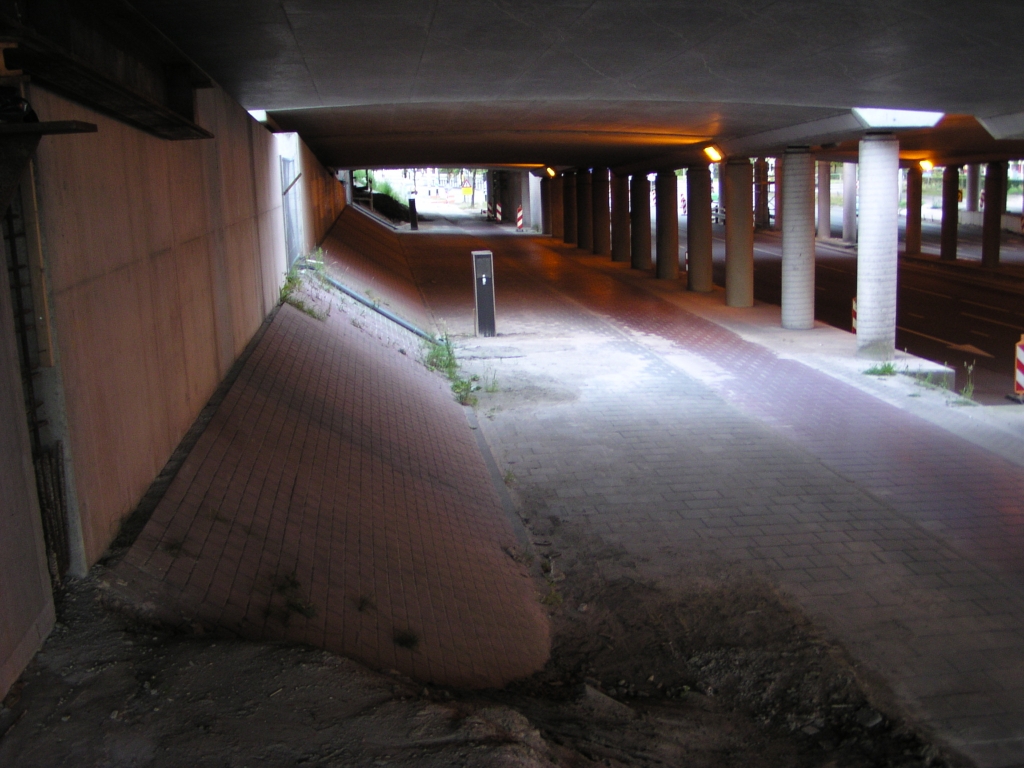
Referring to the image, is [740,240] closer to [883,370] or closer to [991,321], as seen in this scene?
[991,321]

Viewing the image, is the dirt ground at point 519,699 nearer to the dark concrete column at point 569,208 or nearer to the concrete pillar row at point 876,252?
the concrete pillar row at point 876,252

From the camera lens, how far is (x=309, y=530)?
21.4 feet

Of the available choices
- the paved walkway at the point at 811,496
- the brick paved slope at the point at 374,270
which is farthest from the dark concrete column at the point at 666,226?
the paved walkway at the point at 811,496

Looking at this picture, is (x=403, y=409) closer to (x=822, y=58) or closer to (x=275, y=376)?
(x=275, y=376)

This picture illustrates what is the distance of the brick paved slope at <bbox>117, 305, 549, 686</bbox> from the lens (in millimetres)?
5195

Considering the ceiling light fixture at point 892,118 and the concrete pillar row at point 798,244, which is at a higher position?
the ceiling light fixture at point 892,118

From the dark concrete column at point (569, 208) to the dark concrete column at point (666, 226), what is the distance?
1332 cm

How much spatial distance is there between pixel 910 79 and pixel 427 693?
938 cm

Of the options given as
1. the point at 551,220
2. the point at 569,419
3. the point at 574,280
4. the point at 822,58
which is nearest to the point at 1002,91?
the point at 822,58

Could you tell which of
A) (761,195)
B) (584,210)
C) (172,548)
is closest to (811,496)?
(172,548)

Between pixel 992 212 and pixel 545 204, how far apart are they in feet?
70.7

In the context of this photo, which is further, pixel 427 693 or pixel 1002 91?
pixel 1002 91

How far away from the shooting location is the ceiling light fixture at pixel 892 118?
15.0 meters

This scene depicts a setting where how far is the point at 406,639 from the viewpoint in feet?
18.2
